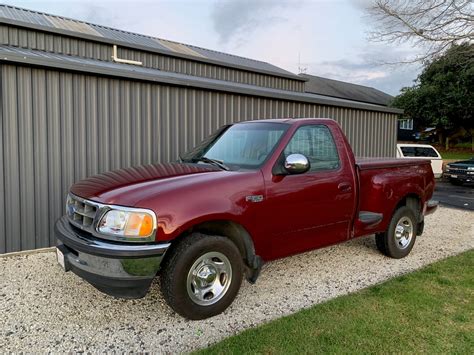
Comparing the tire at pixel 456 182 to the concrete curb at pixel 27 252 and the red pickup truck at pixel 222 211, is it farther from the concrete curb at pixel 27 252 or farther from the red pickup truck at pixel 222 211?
the concrete curb at pixel 27 252

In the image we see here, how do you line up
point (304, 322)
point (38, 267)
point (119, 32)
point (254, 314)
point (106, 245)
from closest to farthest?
1. point (106, 245)
2. point (304, 322)
3. point (254, 314)
4. point (38, 267)
5. point (119, 32)

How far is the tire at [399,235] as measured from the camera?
543 centimetres

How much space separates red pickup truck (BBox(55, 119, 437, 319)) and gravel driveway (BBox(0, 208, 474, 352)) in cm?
30

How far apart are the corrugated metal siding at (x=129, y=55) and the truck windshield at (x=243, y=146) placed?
8.40 m

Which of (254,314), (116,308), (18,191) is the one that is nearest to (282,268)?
(254,314)

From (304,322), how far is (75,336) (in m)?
2.04

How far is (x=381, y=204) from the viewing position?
203 inches

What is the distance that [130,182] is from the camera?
361cm

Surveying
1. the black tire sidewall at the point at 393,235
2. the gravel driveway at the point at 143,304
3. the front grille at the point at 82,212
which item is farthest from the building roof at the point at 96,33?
the black tire sidewall at the point at 393,235

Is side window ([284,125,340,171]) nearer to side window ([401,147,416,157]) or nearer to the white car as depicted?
the white car

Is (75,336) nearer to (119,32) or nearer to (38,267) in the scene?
(38,267)

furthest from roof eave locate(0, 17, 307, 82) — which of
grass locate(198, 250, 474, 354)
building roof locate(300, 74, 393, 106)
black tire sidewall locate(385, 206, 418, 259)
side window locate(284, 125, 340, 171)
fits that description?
building roof locate(300, 74, 393, 106)

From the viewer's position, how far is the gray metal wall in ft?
17.9

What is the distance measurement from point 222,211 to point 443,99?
3052cm
